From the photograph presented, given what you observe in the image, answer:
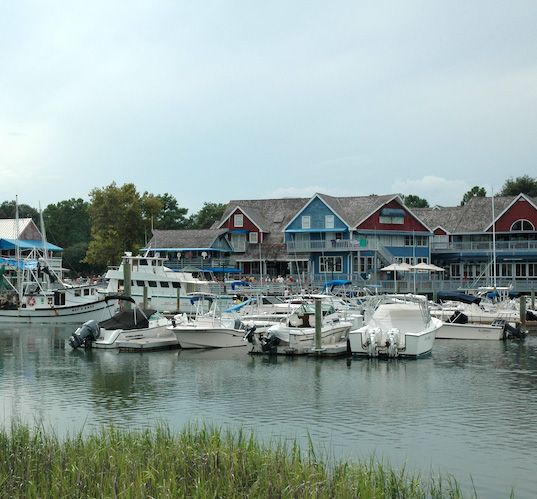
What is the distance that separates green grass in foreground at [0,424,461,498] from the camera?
1191 centimetres

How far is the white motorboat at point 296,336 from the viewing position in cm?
3616

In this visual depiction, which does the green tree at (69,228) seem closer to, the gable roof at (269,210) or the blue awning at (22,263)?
the gable roof at (269,210)

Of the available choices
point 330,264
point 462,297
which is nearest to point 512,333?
point 462,297

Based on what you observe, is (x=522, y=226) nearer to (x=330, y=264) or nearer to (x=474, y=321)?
(x=330, y=264)

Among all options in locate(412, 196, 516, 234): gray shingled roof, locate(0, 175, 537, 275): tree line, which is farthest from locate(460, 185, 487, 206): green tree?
locate(412, 196, 516, 234): gray shingled roof

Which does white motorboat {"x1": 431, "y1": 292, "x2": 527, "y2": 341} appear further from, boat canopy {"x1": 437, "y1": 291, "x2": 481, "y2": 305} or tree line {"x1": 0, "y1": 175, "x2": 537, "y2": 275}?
tree line {"x1": 0, "y1": 175, "x2": 537, "y2": 275}

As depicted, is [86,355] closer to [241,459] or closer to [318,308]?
[318,308]

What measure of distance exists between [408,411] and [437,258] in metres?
62.6

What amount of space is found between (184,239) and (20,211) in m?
48.0

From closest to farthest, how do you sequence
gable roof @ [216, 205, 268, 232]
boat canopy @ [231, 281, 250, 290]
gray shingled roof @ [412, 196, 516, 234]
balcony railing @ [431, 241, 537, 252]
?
boat canopy @ [231, 281, 250, 290] → balcony railing @ [431, 241, 537, 252] → gray shingled roof @ [412, 196, 516, 234] → gable roof @ [216, 205, 268, 232]

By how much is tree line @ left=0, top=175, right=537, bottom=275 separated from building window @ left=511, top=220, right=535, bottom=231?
91.4 ft

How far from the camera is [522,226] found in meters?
79.0

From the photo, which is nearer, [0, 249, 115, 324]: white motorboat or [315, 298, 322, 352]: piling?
[315, 298, 322, 352]: piling

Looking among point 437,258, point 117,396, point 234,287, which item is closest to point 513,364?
point 117,396
